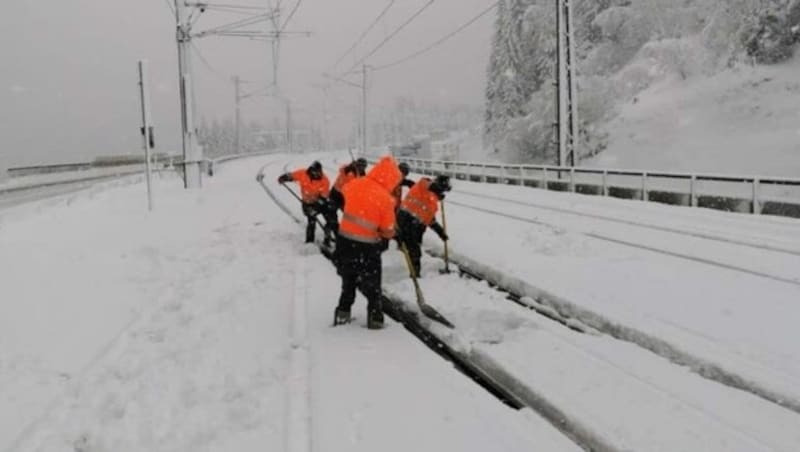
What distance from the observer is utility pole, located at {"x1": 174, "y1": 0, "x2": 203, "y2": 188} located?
1022 inches

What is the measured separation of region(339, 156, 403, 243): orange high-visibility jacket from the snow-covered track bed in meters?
1.29

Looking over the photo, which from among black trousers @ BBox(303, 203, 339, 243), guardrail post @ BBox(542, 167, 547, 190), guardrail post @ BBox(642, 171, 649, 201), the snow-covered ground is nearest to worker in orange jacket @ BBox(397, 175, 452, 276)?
the snow-covered ground

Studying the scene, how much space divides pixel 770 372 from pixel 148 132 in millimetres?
15365

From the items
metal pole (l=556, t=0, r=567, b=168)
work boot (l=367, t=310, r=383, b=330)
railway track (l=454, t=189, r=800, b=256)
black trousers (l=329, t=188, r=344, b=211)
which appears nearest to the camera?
work boot (l=367, t=310, r=383, b=330)

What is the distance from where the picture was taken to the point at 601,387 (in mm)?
5473

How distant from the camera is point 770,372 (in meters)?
5.69

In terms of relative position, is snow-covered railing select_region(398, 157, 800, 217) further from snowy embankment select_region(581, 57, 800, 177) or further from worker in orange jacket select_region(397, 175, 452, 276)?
worker in orange jacket select_region(397, 175, 452, 276)

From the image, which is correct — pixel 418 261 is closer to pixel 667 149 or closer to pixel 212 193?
pixel 212 193

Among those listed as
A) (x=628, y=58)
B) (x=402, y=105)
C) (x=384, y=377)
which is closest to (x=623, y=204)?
(x=384, y=377)

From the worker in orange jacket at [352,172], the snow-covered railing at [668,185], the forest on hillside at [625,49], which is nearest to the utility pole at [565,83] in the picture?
the snow-covered railing at [668,185]

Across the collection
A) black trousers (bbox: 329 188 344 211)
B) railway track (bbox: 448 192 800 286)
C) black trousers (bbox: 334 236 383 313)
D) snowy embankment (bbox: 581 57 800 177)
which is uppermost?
snowy embankment (bbox: 581 57 800 177)

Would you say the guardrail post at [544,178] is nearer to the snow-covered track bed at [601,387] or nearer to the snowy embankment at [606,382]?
the snowy embankment at [606,382]

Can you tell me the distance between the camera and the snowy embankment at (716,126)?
1121 inches

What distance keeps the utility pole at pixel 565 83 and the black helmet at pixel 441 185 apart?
15095 millimetres
